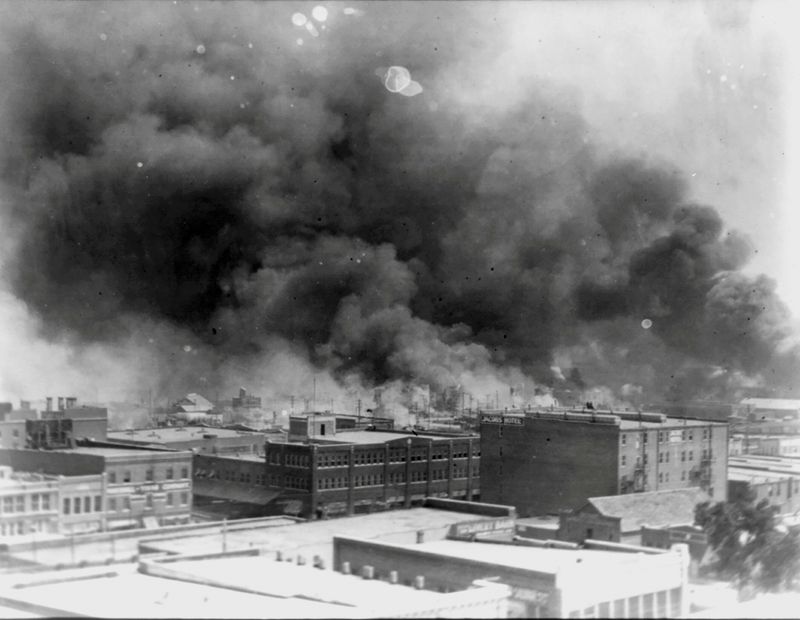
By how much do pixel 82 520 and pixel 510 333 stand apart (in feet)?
33.4

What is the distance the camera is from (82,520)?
11.1 metres

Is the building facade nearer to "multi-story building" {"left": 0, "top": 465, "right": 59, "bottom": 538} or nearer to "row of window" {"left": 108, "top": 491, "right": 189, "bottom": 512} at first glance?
"row of window" {"left": 108, "top": 491, "right": 189, "bottom": 512}

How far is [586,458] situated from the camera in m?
15.8

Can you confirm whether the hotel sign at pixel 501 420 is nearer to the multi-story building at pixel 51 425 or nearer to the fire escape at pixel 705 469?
the fire escape at pixel 705 469

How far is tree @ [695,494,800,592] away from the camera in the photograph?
45.2 ft

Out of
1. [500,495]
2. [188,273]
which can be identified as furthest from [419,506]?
[188,273]

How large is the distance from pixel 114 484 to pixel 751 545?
8.12 metres

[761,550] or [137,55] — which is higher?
[137,55]

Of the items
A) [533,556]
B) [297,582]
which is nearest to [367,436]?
[533,556]

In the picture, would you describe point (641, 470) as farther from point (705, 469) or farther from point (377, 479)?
point (377, 479)

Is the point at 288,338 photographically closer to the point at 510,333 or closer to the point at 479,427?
the point at 479,427

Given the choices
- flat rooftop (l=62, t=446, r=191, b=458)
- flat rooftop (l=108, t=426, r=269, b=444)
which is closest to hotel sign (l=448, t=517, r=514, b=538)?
flat rooftop (l=108, t=426, r=269, b=444)

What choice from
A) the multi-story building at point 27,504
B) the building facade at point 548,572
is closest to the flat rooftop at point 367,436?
the building facade at point 548,572

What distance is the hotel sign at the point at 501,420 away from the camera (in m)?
16.5
